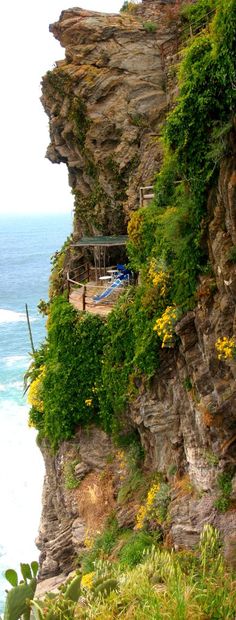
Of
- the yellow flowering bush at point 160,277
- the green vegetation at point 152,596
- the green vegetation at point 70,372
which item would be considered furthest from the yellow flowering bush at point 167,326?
the green vegetation at point 152,596

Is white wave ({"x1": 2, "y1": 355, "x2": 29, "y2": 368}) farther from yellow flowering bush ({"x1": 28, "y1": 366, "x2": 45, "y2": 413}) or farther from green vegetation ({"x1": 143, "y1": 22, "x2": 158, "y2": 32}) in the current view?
green vegetation ({"x1": 143, "y1": 22, "x2": 158, "y2": 32})

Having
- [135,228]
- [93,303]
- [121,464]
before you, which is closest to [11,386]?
[93,303]

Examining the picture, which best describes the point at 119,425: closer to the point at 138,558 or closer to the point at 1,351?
the point at 138,558

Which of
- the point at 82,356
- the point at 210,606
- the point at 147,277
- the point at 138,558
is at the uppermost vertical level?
the point at 147,277

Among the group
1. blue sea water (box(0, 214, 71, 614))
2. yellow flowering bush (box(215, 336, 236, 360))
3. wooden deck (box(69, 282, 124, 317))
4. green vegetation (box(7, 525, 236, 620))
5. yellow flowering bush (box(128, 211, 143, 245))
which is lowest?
blue sea water (box(0, 214, 71, 614))

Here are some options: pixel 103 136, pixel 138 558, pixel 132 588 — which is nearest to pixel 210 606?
pixel 132 588

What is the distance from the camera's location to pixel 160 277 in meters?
14.3

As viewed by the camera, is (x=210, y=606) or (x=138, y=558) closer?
(x=210, y=606)

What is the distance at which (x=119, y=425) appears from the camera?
56.2 feet

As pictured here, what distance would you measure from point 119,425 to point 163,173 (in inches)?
289

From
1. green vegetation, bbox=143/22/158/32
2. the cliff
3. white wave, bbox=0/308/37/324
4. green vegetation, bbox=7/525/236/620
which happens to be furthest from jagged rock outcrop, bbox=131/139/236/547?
white wave, bbox=0/308/37/324

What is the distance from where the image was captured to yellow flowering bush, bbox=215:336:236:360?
1116 cm

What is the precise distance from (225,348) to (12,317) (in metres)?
55.7

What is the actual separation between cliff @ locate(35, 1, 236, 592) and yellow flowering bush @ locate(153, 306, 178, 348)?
320 mm
